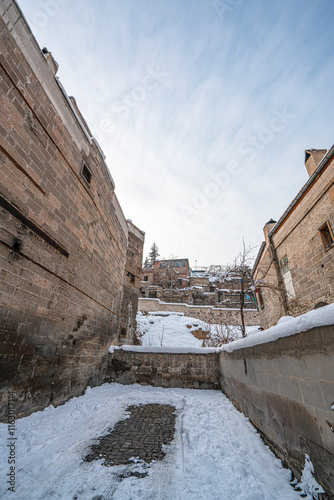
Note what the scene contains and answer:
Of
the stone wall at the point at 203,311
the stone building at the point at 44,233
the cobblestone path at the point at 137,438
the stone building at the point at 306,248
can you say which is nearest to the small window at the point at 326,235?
the stone building at the point at 306,248

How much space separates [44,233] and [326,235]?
26.3ft

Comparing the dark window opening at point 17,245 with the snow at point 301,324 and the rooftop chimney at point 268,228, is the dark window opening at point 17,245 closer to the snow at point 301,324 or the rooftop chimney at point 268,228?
the snow at point 301,324

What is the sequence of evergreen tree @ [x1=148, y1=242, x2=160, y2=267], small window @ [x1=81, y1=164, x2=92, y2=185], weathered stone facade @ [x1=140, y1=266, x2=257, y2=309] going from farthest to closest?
evergreen tree @ [x1=148, y1=242, x2=160, y2=267], weathered stone facade @ [x1=140, y1=266, x2=257, y2=309], small window @ [x1=81, y1=164, x2=92, y2=185]

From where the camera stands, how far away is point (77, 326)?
18.4ft

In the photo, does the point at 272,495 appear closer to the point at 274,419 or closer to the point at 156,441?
the point at 274,419

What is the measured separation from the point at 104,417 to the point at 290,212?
30.1ft

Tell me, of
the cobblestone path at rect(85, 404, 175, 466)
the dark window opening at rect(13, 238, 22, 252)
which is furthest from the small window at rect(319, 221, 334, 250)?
the dark window opening at rect(13, 238, 22, 252)

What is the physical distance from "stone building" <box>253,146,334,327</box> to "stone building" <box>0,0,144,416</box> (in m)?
6.86

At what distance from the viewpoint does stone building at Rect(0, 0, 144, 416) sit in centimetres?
353

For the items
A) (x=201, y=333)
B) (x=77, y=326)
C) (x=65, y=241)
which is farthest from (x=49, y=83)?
(x=201, y=333)

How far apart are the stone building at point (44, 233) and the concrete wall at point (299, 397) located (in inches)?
152

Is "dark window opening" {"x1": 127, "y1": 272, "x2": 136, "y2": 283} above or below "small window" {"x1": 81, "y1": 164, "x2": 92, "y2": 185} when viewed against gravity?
below

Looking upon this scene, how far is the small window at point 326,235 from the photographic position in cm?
664

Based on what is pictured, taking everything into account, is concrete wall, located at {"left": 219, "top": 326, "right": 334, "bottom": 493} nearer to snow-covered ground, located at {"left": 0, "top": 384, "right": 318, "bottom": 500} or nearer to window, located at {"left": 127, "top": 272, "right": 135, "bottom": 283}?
snow-covered ground, located at {"left": 0, "top": 384, "right": 318, "bottom": 500}
